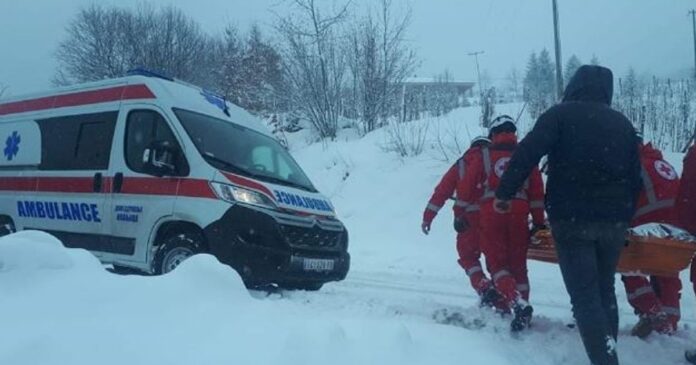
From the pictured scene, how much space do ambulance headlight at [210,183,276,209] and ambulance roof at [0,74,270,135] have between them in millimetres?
1215

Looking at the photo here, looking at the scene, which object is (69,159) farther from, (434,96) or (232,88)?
(232,88)

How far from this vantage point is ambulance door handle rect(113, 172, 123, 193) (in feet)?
19.8

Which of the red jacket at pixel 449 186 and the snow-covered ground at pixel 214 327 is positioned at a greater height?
the red jacket at pixel 449 186

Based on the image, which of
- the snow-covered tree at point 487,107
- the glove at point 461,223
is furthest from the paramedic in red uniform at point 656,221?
the snow-covered tree at point 487,107

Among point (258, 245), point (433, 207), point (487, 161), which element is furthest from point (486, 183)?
point (258, 245)

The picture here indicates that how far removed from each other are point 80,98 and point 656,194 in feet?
20.2

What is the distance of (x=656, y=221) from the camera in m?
4.43

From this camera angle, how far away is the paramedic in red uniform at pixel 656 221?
4.38 m

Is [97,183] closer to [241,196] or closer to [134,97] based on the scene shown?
[134,97]

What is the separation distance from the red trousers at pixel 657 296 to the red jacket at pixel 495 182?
89cm

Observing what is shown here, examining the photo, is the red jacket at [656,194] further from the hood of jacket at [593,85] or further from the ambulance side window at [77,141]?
the ambulance side window at [77,141]

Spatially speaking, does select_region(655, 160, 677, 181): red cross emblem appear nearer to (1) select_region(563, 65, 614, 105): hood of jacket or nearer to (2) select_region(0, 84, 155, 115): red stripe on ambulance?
(1) select_region(563, 65, 614, 105): hood of jacket

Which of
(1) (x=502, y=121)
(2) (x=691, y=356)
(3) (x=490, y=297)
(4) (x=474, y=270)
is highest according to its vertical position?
(1) (x=502, y=121)

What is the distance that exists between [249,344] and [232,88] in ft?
84.3
